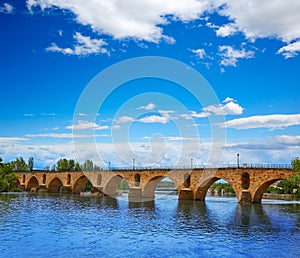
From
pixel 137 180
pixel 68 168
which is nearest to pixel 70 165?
pixel 68 168

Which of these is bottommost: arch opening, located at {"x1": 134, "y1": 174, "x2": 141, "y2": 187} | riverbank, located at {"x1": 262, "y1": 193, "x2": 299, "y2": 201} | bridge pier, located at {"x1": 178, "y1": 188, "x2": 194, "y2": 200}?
riverbank, located at {"x1": 262, "y1": 193, "x2": 299, "y2": 201}

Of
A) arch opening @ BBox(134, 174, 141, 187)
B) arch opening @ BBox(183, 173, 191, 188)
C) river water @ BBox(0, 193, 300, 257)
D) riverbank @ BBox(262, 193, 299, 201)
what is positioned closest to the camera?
river water @ BBox(0, 193, 300, 257)

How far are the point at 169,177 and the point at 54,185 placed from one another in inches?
1942

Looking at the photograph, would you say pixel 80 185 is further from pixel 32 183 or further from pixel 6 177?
pixel 32 183

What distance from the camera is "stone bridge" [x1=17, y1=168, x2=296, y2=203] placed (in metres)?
58.6

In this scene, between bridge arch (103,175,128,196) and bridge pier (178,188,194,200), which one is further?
bridge arch (103,175,128,196)

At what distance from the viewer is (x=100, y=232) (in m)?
31.8

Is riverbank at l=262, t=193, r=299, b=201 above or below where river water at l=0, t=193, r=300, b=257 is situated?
below

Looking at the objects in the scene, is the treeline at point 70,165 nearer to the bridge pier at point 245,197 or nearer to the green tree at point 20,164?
the green tree at point 20,164

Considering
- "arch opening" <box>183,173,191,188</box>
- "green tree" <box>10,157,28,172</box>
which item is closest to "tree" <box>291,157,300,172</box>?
"arch opening" <box>183,173,191,188</box>

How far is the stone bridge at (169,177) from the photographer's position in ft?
192

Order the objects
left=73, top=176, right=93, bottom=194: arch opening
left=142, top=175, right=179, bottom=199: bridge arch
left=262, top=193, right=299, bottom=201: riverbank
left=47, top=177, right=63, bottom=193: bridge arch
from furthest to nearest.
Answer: left=47, top=177, right=63, bottom=193: bridge arch
left=73, top=176, right=93, bottom=194: arch opening
left=262, top=193, right=299, bottom=201: riverbank
left=142, top=175, right=179, bottom=199: bridge arch

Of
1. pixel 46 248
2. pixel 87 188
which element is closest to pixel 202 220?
pixel 46 248

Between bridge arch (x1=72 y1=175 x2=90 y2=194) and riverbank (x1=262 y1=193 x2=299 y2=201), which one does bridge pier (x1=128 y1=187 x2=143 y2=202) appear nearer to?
bridge arch (x1=72 y1=175 x2=90 y2=194)
